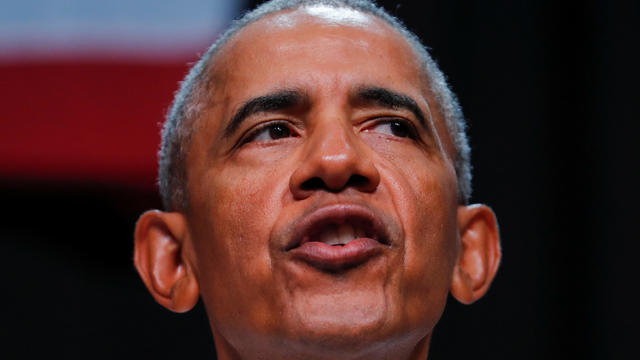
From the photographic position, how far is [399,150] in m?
1.33

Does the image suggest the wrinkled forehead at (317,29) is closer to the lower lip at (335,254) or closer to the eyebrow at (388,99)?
the eyebrow at (388,99)

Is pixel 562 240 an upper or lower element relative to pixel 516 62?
lower

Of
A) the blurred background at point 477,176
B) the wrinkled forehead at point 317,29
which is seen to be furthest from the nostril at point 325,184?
the blurred background at point 477,176

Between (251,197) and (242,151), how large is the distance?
0.11 meters

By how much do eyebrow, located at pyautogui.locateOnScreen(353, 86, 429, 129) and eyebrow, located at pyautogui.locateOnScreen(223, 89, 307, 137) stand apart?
103 mm

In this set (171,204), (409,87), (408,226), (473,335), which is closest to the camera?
(408,226)

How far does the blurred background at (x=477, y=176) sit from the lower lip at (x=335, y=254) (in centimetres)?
109

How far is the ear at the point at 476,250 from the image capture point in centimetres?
148

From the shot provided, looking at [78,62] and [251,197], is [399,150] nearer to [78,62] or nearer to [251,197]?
[251,197]

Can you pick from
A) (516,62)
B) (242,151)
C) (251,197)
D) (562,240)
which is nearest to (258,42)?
(242,151)

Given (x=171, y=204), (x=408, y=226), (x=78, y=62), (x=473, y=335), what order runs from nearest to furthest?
(x=408, y=226) < (x=171, y=204) < (x=473, y=335) < (x=78, y=62)

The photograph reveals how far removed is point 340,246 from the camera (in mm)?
1176

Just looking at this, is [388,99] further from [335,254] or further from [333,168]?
[335,254]

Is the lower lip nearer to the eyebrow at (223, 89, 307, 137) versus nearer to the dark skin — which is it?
the dark skin
